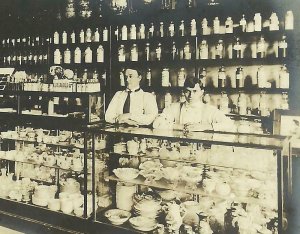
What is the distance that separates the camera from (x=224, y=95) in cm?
399

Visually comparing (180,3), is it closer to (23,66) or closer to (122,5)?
(122,5)

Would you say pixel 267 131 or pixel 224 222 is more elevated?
→ pixel 267 131

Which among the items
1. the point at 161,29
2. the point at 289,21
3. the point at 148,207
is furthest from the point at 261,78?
the point at 148,207

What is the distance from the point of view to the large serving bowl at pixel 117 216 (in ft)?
9.68

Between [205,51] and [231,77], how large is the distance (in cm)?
41

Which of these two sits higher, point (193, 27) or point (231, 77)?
point (193, 27)

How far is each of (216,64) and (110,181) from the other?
169 centimetres

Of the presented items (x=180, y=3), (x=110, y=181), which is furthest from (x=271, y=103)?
(x=110, y=181)

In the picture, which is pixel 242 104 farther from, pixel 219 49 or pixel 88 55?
pixel 88 55

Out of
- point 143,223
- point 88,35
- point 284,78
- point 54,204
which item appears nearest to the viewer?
point 143,223

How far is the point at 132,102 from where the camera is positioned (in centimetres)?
407

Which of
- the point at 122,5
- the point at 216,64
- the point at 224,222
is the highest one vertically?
the point at 122,5

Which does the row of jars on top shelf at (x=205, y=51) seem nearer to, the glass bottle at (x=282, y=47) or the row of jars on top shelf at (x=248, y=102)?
the glass bottle at (x=282, y=47)

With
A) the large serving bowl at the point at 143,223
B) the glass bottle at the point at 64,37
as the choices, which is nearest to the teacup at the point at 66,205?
the large serving bowl at the point at 143,223
